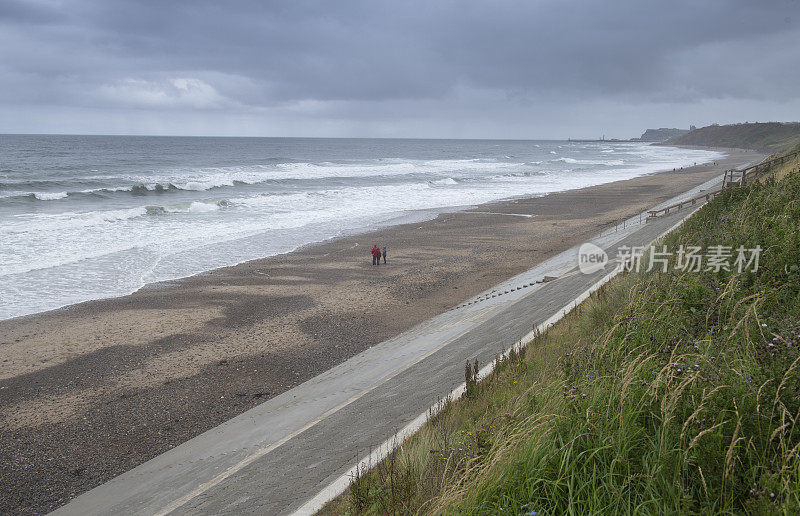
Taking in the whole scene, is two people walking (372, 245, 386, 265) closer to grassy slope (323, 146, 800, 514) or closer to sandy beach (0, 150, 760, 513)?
sandy beach (0, 150, 760, 513)

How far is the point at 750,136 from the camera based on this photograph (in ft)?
464

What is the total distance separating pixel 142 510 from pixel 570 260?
13.9 metres

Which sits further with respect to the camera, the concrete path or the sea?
the sea

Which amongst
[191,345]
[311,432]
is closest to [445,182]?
[191,345]

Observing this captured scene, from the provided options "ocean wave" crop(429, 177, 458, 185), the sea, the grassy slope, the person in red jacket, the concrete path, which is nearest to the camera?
the grassy slope

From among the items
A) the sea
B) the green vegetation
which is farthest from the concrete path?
the green vegetation

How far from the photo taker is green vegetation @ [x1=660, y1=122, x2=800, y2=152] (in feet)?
379

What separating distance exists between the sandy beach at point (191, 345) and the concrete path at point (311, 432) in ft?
2.80

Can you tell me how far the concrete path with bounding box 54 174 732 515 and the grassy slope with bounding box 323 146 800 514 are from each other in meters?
1.01

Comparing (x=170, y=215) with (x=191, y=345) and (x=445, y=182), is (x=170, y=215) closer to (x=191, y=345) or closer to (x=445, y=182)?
(x=191, y=345)

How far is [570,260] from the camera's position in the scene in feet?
54.4

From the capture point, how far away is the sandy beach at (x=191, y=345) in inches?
320

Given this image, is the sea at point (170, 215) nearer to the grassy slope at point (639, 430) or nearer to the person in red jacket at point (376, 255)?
the person in red jacket at point (376, 255)

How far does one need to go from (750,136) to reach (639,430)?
170 m
